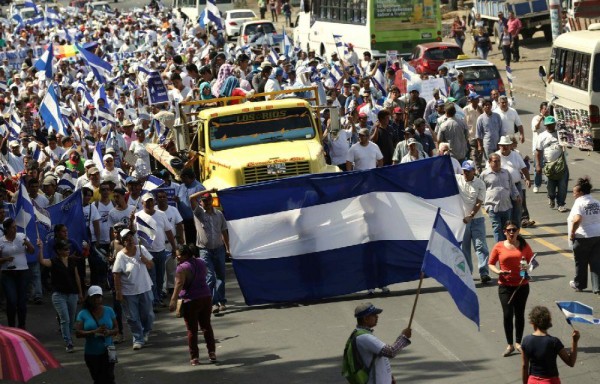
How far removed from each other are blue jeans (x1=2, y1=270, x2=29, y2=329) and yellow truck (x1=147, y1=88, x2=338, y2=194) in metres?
3.75

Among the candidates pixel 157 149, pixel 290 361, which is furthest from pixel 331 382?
pixel 157 149

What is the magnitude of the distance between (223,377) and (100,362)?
4.78 ft

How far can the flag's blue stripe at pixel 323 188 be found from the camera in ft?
54.6

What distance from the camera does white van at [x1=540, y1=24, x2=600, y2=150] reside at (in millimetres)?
27344

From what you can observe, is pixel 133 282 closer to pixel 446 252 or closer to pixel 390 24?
pixel 446 252

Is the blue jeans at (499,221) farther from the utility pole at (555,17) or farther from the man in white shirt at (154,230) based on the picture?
the utility pole at (555,17)

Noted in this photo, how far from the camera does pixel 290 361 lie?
15.0 metres

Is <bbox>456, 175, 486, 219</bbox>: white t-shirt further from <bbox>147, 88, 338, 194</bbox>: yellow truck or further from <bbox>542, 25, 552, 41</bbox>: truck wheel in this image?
<bbox>542, 25, 552, 41</bbox>: truck wheel

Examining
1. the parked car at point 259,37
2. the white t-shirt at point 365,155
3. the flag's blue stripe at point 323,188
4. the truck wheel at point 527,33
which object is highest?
the flag's blue stripe at point 323,188

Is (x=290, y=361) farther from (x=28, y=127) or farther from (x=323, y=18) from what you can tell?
(x=323, y=18)

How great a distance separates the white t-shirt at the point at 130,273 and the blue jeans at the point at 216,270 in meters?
1.07

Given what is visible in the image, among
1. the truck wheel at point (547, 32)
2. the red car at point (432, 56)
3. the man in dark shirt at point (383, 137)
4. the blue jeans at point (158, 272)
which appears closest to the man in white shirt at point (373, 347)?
the blue jeans at point (158, 272)

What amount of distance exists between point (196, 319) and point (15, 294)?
337cm

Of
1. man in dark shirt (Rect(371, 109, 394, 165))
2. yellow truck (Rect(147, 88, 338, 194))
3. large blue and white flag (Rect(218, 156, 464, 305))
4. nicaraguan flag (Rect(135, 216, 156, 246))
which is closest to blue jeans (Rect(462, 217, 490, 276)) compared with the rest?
large blue and white flag (Rect(218, 156, 464, 305))
